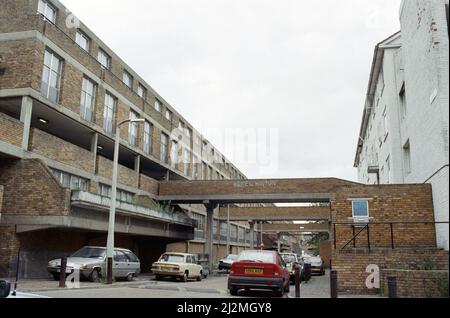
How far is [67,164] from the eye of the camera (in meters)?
23.9

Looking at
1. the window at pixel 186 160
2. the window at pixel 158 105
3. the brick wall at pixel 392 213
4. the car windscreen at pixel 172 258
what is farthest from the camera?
the window at pixel 186 160

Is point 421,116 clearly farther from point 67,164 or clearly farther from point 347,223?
point 67,164

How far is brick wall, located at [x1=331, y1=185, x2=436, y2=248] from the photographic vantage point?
1609 centimetres

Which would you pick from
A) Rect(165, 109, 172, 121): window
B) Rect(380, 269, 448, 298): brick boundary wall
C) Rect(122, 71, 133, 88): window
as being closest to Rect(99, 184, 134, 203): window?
Rect(122, 71, 133, 88): window

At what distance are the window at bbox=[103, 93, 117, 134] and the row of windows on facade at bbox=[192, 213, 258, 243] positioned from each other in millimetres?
18446

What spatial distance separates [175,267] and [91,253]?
4.74 meters

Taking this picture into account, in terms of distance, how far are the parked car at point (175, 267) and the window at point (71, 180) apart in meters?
6.28

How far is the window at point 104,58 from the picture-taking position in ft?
105

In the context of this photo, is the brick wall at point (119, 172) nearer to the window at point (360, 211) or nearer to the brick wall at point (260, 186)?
the brick wall at point (260, 186)

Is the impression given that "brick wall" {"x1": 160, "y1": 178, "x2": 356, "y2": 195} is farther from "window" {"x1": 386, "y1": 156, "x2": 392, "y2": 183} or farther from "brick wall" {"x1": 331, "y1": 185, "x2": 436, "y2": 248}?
"brick wall" {"x1": 331, "y1": 185, "x2": 436, "y2": 248}

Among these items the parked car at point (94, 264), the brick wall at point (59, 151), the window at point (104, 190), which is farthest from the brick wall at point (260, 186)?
the parked car at point (94, 264)

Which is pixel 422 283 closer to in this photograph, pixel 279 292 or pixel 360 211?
pixel 279 292
